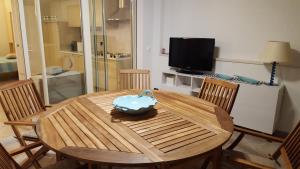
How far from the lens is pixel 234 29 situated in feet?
11.5

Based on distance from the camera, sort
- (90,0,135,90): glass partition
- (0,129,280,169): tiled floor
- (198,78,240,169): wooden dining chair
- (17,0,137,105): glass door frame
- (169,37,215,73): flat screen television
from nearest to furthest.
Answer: (198,78,240,169): wooden dining chair < (0,129,280,169): tiled floor < (17,0,137,105): glass door frame < (169,37,215,73): flat screen television < (90,0,135,90): glass partition

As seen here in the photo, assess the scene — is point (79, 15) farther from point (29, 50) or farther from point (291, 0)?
point (291, 0)

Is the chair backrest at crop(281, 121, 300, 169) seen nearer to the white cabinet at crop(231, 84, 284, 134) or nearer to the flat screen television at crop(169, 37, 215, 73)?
the white cabinet at crop(231, 84, 284, 134)

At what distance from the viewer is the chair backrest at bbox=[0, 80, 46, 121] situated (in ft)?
6.76

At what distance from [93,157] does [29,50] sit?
2.97 meters

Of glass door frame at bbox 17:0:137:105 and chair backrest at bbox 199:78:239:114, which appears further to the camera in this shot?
glass door frame at bbox 17:0:137:105

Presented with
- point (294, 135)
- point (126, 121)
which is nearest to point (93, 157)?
point (126, 121)

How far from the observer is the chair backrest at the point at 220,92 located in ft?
7.20

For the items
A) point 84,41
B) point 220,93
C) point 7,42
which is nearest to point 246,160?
point 220,93

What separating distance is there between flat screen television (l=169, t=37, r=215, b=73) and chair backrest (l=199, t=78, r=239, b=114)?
1304 millimetres

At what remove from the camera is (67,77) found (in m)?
4.07

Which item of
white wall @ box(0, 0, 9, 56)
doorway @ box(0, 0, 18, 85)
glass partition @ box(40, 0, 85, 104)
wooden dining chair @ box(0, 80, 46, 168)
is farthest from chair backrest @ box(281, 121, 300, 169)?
white wall @ box(0, 0, 9, 56)

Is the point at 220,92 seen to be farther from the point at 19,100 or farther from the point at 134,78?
the point at 19,100

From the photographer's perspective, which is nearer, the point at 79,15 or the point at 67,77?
the point at 79,15
